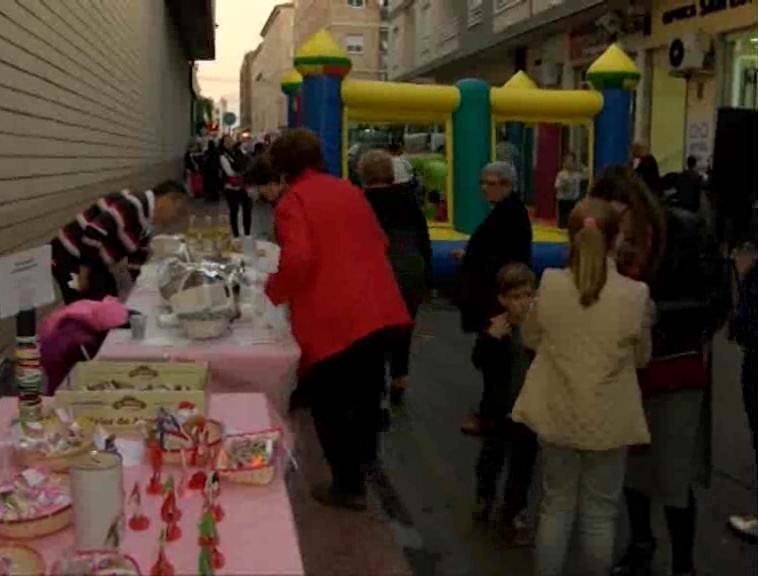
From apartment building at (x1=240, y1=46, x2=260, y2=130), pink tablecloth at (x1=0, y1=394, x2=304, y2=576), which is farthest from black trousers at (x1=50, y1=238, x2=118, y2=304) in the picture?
apartment building at (x1=240, y1=46, x2=260, y2=130)

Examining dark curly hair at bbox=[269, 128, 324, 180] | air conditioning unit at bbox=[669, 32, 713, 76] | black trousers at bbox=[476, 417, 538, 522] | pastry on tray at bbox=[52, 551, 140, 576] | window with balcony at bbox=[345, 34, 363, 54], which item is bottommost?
black trousers at bbox=[476, 417, 538, 522]

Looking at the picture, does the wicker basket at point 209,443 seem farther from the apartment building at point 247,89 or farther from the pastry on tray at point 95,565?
the apartment building at point 247,89

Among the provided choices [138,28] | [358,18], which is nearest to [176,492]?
[138,28]

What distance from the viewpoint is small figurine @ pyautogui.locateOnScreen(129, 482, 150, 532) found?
8.80ft

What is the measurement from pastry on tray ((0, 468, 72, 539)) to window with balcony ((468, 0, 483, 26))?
28889 millimetres

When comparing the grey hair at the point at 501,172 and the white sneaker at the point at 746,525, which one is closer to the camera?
the white sneaker at the point at 746,525

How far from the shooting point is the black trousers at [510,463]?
15.4 ft

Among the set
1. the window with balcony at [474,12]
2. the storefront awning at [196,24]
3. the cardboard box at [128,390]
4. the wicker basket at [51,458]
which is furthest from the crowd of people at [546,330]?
the storefront awning at [196,24]

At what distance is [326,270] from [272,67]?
93288 millimetres

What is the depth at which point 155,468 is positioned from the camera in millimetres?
3018

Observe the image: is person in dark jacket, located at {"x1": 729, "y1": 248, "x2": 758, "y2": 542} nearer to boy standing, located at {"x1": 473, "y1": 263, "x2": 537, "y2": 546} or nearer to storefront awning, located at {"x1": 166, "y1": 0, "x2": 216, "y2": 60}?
boy standing, located at {"x1": 473, "y1": 263, "x2": 537, "y2": 546}

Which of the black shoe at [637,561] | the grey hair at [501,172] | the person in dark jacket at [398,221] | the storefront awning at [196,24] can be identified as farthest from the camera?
the storefront awning at [196,24]

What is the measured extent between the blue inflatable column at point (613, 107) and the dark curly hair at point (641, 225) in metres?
8.83

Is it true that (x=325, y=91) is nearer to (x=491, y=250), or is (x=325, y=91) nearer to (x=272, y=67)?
(x=491, y=250)
